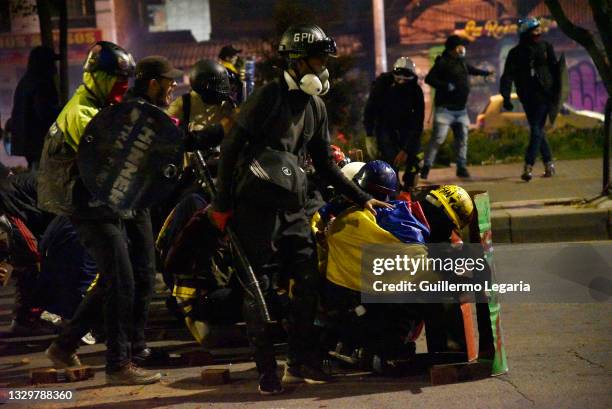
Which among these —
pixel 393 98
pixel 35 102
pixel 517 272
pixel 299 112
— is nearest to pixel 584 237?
pixel 517 272

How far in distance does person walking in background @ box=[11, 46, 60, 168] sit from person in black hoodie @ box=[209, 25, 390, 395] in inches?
179

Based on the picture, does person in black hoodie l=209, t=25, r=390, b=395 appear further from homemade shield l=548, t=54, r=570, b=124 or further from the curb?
homemade shield l=548, t=54, r=570, b=124

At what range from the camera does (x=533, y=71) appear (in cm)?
1352

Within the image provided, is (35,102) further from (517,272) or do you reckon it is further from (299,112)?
(299,112)

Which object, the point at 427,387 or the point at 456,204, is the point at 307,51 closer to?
the point at 456,204

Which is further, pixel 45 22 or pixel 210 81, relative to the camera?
pixel 45 22

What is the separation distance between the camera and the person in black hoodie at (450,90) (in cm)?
1392

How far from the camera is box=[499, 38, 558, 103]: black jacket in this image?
531 inches

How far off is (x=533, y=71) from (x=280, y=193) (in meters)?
8.43

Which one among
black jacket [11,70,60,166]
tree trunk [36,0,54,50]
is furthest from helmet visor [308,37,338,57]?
tree trunk [36,0,54,50]

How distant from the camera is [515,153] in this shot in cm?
1697

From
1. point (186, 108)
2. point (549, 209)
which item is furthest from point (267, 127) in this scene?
point (549, 209)

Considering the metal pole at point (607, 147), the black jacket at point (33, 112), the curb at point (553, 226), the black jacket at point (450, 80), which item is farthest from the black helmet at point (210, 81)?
the black jacket at point (450, 80)

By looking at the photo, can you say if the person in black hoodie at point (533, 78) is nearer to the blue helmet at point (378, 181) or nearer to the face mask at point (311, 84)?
the blue helmet at point (378, 181)
